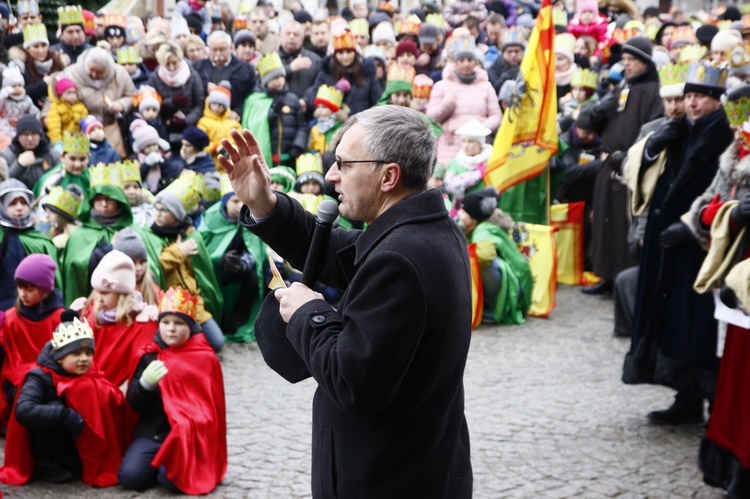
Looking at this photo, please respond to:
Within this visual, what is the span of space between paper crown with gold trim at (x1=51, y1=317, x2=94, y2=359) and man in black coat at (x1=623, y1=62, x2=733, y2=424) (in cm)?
307

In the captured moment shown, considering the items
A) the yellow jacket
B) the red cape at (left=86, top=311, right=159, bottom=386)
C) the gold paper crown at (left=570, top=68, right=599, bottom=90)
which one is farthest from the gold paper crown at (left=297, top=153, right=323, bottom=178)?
the red cape at (left=86, top=311, right=159, bottom=386)

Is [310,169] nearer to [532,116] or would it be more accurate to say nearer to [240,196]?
[532,116]

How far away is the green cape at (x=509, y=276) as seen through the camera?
8875 millimetres

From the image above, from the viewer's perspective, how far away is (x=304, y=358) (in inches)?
106

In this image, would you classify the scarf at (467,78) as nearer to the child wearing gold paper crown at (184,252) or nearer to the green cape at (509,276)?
the green cape at (509,276)

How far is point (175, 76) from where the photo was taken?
37.5ft

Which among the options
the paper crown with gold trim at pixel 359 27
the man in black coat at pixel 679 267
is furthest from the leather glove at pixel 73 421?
the paper crown with gold trim at pixel 359 27

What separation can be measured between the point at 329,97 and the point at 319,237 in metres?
8.35

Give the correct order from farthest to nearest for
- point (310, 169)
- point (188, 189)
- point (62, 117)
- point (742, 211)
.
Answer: point (62, 117) < point (310, 169) < point (188, 189) < point (742, 211)

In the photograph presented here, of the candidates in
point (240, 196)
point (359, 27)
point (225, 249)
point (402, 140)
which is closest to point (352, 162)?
point (402, 140)

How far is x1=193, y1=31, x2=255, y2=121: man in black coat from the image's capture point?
12.1 metres

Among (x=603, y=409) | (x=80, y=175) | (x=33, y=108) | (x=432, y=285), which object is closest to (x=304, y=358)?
(x=432, y=285)

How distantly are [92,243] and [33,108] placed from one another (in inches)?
143

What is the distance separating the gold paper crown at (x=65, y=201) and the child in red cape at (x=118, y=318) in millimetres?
1689
